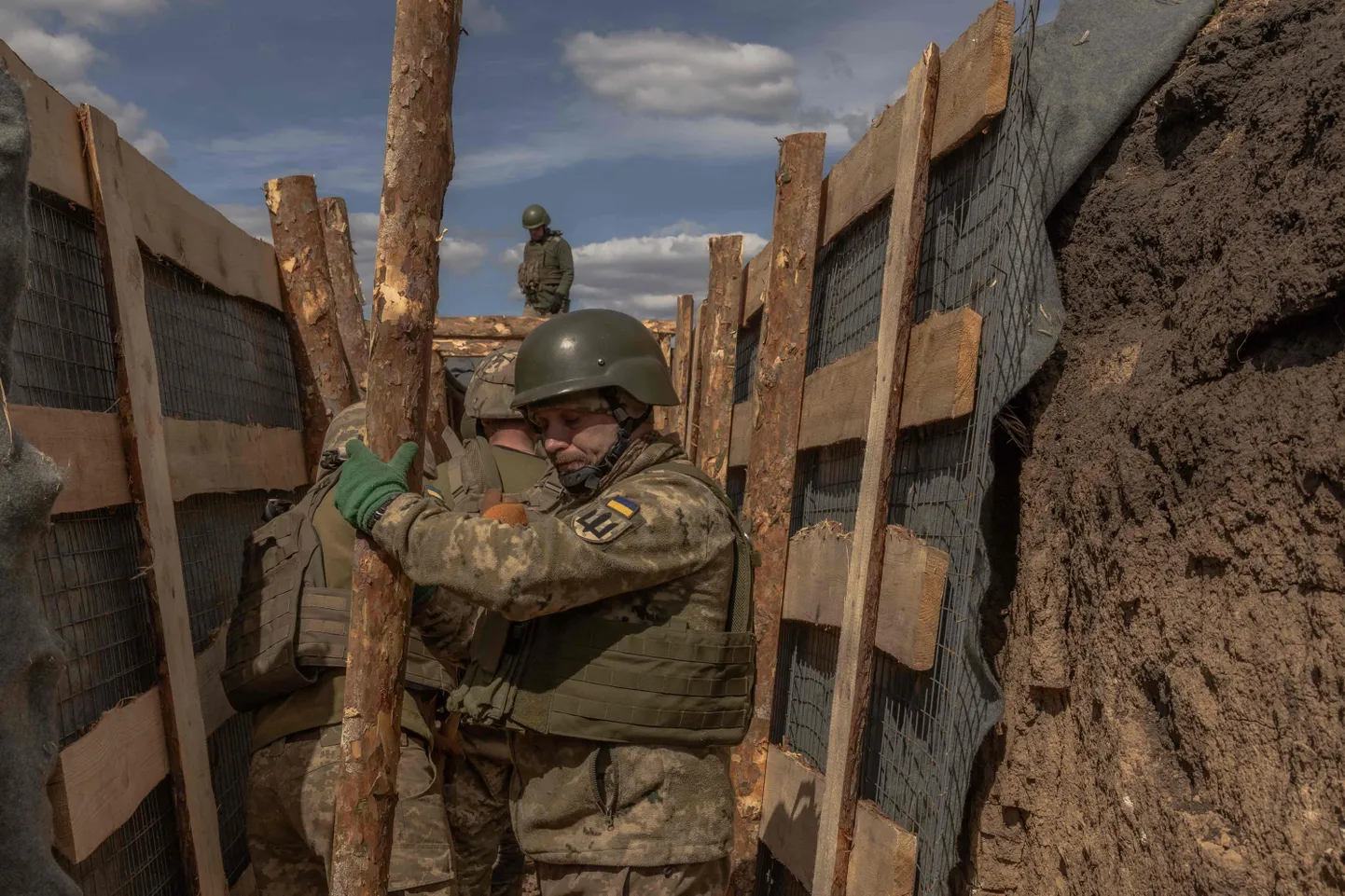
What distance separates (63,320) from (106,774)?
1.38 m

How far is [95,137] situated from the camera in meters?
3.42

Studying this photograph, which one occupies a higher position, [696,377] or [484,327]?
[484,327]

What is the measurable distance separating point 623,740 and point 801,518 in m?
2.04

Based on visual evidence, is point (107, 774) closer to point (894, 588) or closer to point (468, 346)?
point (894, 588)

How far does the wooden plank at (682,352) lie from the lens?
32.9 ft

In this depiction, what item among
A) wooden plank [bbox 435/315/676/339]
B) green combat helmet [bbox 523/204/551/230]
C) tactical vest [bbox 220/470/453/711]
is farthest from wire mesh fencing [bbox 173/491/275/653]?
green combat helmet [bbox 523/204/551/230]

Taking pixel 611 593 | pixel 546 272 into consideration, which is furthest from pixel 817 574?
pixel 546 272

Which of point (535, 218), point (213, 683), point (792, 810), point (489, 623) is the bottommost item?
point (792, 810)

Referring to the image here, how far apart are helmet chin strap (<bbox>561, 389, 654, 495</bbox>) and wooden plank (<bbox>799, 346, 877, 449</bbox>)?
0.90 meters

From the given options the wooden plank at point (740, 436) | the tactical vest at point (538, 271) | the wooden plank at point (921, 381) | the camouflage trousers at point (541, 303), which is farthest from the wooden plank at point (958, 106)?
the tactical vest at point (538, 271)

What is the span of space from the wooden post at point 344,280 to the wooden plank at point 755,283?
2.50 metres

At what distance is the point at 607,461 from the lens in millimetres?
3326

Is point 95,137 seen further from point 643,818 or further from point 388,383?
point 643,818

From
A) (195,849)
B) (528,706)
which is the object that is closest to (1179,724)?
(528,706)
